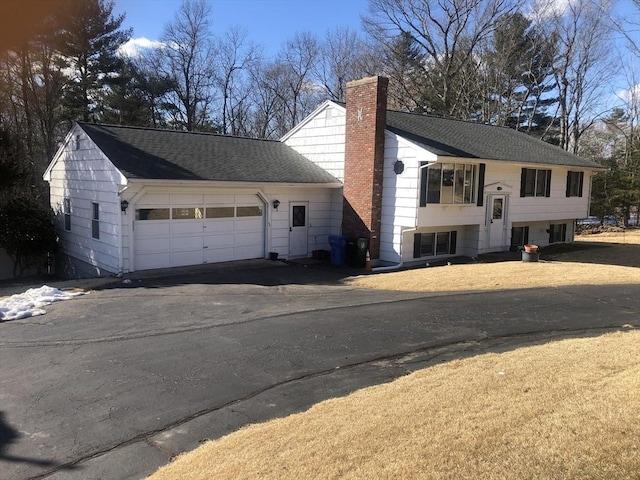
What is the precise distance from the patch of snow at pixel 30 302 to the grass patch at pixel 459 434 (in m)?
7.73

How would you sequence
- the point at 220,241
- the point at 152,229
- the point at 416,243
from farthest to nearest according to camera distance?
1. the point at 416,243
2. the point at 220,241
3. the point at 152,229

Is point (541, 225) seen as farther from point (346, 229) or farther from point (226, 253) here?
point (226, 253)

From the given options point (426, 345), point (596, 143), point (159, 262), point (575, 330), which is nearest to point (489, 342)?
point (426, 345)

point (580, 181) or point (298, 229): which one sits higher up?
point (580, 181)

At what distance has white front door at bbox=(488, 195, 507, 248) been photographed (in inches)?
804

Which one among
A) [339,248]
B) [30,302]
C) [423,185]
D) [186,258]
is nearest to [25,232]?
[186,258]

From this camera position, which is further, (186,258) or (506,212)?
(506,212)

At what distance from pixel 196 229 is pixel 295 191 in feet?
13.7

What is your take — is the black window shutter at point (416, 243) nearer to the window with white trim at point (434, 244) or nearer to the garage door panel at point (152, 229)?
the window with white trim at point (434, 244)

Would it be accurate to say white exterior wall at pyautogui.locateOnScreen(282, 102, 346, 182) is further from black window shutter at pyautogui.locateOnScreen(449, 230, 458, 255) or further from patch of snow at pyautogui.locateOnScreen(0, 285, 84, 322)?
patch of snow at pyautogui.locateOnScreen(0, 285, 84, 322)

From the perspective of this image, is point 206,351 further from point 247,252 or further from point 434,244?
point 434,244

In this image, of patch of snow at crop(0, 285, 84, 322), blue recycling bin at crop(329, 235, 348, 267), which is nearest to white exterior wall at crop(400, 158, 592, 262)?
blue recycling bin at crop(329, 235, 348, 267)

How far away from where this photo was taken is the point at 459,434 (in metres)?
4.23

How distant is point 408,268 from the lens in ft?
57.4
